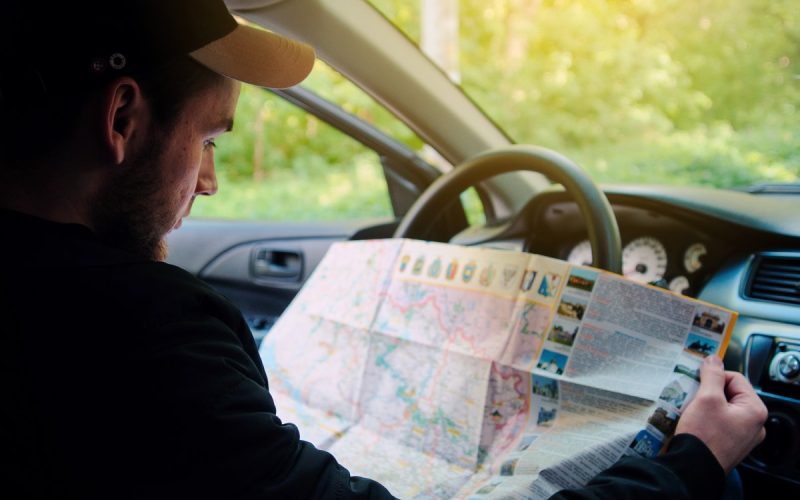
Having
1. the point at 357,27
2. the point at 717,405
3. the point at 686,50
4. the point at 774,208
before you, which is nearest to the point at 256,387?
the point at 717,405

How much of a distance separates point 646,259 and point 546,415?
75cm

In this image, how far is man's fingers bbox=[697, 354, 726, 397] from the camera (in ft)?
3.46

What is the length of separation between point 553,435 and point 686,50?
6064 mm

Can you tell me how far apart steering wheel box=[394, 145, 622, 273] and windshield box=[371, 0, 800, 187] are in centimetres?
214

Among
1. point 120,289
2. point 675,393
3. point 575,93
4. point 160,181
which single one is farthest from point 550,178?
point 575,93

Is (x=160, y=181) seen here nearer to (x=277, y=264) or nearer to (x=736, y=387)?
(x=736, y=387)

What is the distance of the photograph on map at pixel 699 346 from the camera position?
112 centimetres

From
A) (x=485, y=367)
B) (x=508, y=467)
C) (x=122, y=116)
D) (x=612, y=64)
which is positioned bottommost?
(x=508, y=467)

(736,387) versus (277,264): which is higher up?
(736,387)

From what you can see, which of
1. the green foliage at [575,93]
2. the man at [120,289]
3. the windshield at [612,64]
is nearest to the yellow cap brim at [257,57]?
the man at [120,289]

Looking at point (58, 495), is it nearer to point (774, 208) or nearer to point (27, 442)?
point (27, 442)

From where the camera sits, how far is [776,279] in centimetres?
151

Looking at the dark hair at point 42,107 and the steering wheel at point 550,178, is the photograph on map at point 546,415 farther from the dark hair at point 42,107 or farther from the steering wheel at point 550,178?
the dark hair at point 42,107

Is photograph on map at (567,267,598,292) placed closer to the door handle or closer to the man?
the man
